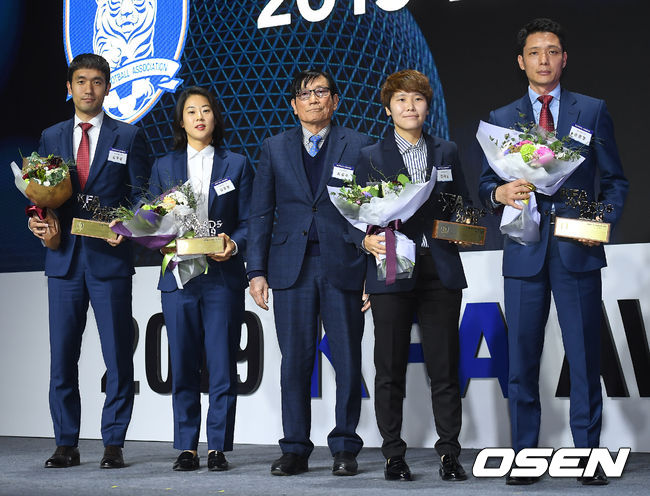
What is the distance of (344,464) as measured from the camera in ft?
11.7

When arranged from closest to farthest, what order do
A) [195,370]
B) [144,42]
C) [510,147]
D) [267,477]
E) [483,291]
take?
[510,147] < [267,477] < [195,370] < [483,291] < [144,42]

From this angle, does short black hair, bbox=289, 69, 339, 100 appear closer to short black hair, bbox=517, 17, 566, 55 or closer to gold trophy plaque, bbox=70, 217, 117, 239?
short black hair, bbox=517, 17, 566, 55

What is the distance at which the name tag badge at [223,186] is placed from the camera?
12.8ft

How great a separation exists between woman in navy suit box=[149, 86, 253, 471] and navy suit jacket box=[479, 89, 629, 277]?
129 cm

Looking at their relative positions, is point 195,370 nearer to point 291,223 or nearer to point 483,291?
point 291,223

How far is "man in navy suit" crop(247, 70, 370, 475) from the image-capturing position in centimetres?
365

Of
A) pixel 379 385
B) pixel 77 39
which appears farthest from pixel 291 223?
pixel 77 39

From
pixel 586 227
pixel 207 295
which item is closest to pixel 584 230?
pixel 586 227

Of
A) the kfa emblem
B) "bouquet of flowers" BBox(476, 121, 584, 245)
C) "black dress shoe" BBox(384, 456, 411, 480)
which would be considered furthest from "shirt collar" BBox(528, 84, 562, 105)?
the kfa emblem

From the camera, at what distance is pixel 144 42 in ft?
19.0

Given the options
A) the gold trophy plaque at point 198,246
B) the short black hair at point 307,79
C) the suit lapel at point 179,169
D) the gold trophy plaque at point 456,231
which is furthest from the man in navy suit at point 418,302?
the suit lapel at point 179,169

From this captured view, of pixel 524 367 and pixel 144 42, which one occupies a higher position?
pixel 144 42

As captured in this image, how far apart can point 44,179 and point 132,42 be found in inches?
91.5

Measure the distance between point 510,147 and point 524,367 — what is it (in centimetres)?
91
